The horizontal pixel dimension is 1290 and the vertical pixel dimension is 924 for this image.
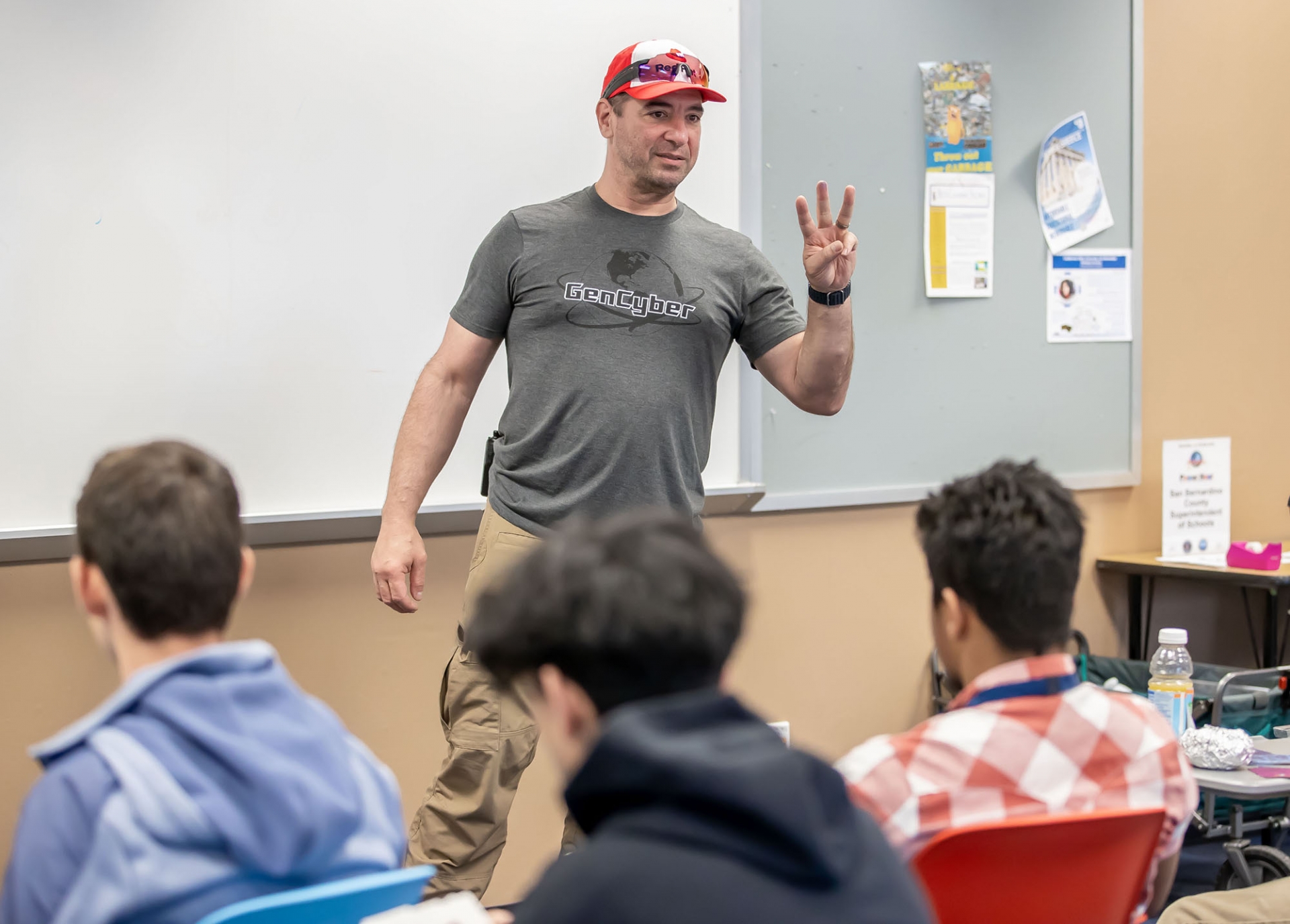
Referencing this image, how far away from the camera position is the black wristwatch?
219 centimetres

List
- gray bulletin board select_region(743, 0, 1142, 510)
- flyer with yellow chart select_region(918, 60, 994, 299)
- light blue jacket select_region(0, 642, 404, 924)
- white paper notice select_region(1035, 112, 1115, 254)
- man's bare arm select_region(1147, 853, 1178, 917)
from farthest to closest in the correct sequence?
1. white paper notice select_region(1035, 112, 1115, 254)
2. flyer with yellow chart select_region(918, 60, 994, 299)
3. gray bulletin board select_region(743, 0, 1142, 510)
4. man's bare arm select_region(1147, 853, 1178, 917)
5. light blue jacket select_region(0, 642, 404, 924)

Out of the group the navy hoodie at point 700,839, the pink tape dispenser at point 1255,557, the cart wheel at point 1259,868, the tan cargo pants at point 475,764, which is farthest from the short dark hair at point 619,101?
the pink tape dispenser at point 1255,557

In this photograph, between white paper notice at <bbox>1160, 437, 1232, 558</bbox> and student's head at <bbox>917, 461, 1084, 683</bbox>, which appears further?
white paper notice at <bbox>1160, 437, 1232, 558</bbox>

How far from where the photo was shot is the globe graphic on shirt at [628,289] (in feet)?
7.31

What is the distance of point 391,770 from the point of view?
2.67m

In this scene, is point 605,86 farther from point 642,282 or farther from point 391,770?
point 391,770

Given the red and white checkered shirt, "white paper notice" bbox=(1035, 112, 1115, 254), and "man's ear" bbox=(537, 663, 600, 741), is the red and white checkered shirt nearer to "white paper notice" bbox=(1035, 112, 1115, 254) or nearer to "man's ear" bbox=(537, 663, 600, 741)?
"man's ear" bbox=(537, 663, 600, 741)

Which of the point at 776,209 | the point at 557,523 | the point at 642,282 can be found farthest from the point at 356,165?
the point at 776,209

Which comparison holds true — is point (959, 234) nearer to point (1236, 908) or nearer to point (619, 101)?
point (619, 101)

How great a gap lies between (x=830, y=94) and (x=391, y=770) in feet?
6.84

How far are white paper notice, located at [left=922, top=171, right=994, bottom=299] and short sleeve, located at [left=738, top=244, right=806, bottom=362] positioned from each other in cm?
111

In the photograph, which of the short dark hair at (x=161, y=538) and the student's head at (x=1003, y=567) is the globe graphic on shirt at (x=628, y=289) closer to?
the student's head at (x=1003, y=567)

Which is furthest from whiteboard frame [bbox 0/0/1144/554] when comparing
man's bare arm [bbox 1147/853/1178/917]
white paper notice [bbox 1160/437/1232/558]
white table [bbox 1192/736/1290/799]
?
man's bare arm [bbox 1147/853/1178/917]

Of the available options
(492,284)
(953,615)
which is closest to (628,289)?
(492,284)
